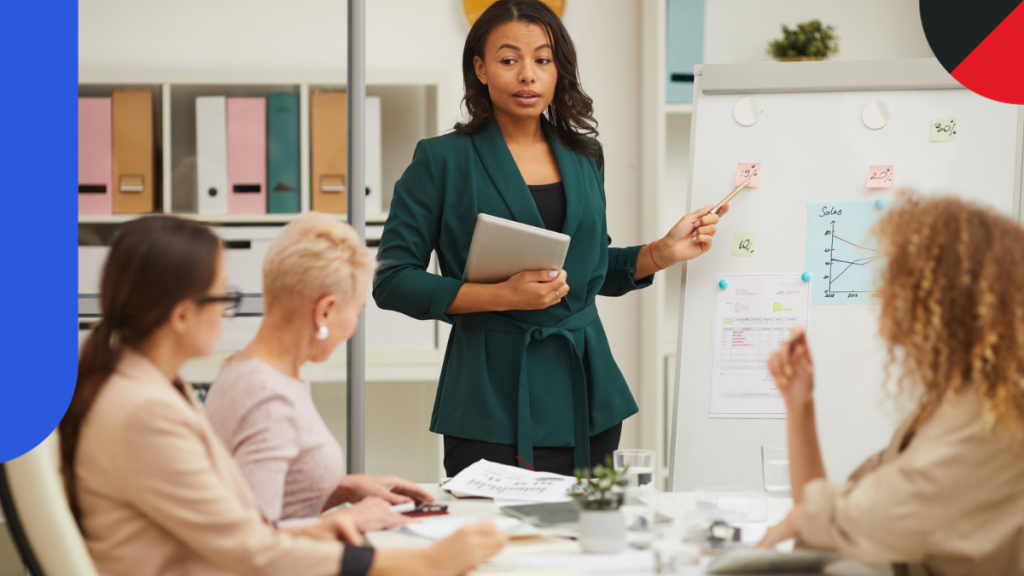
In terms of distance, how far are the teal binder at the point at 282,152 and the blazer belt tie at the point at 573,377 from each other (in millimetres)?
1039

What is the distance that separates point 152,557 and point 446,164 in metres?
1.05

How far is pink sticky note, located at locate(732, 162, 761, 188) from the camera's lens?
2.06 metres

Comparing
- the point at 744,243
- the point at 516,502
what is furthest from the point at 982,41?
the point at 516,502

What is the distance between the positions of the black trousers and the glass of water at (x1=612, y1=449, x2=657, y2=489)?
28 centimetres

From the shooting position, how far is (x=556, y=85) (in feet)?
5.97

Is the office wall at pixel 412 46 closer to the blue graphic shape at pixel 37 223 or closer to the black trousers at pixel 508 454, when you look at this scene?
the blue graphic shape at pixel 37 223

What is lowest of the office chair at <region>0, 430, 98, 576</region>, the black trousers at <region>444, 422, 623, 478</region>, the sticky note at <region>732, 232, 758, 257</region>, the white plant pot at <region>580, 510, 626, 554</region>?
the black trousers at <region>444, 422, 623, 478</region>

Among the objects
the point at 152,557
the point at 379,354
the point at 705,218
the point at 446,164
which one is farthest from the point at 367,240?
the point at 152,557

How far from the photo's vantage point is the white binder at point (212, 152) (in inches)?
94.7

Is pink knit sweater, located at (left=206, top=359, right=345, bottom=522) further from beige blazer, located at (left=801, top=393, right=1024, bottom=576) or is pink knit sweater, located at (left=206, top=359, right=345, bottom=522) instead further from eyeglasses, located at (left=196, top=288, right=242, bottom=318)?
beige blazer, located at (left=801, top=393, right=1024, bottom=576)

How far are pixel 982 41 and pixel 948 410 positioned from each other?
2508 mm

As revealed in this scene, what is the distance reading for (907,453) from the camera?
930 mm

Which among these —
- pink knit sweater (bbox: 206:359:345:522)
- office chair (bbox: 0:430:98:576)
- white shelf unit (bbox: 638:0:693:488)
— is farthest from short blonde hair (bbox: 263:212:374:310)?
white shelf unit (bbox: 638:0:693:488)

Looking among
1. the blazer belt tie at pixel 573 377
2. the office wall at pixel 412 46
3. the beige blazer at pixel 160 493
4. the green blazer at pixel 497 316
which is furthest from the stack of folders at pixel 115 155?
the beige blazer at pixel 160 493
